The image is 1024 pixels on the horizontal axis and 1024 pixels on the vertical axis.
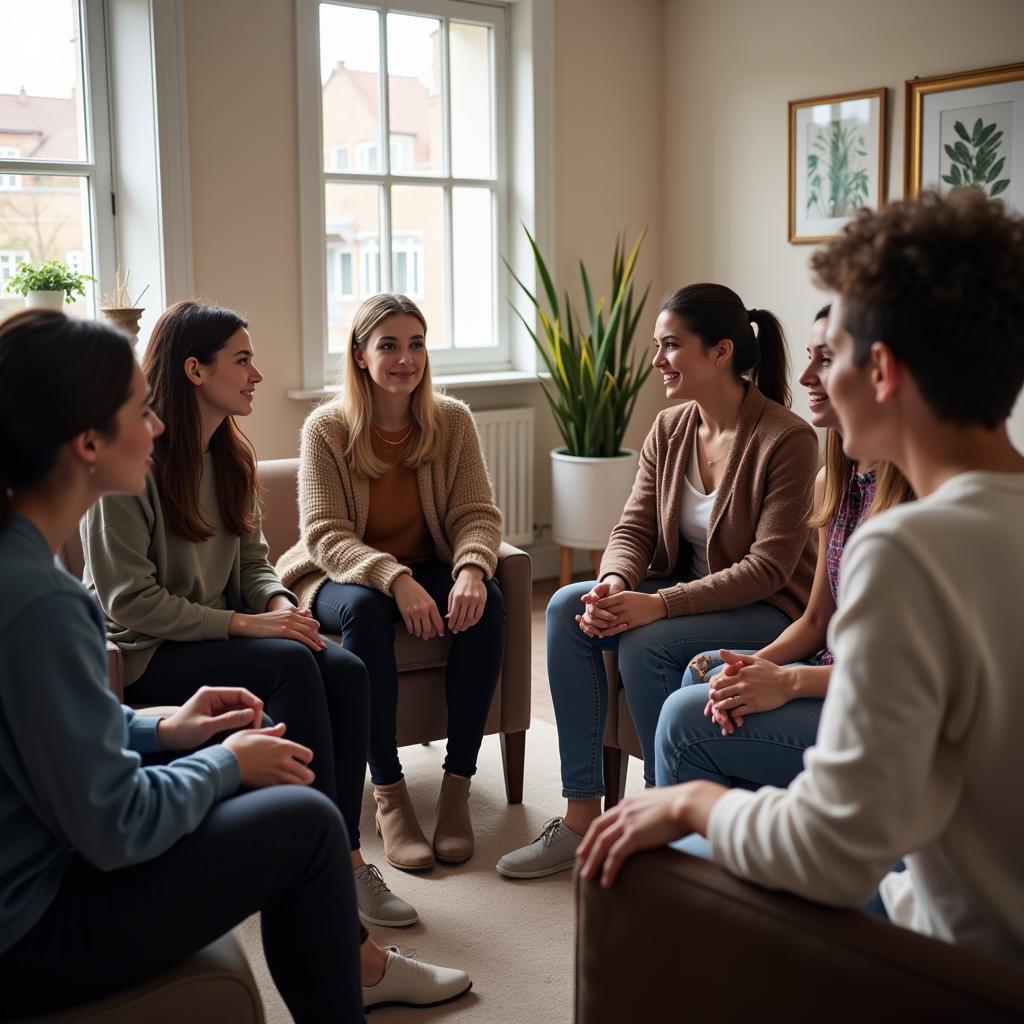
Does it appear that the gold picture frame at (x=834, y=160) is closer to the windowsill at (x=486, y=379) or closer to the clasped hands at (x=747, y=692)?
the windowsill at (x=486, y=379)

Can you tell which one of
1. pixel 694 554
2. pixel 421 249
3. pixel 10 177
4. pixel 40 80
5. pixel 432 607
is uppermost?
pixel 40 80

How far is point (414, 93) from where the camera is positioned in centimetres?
463

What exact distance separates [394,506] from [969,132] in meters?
2.49

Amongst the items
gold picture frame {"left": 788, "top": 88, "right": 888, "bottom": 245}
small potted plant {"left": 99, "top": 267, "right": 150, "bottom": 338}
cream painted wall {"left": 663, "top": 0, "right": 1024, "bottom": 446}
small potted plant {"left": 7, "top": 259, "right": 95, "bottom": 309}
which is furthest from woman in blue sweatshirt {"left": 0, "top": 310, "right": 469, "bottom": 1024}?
gold picture frame {"left": 788, "top": 88, "right": 888, "bottom": 245}

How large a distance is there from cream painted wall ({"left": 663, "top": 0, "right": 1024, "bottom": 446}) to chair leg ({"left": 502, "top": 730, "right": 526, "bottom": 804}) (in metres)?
2.18

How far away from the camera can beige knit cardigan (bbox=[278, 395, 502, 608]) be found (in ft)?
9.00

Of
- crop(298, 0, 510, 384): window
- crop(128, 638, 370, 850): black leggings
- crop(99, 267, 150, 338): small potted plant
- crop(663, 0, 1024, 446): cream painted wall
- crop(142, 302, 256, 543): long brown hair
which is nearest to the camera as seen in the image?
crop(128, 638, 370, 850): black leggings

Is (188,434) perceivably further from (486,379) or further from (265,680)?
(486,379)

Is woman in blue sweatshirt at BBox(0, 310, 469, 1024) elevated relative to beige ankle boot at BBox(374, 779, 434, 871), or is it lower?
elevated

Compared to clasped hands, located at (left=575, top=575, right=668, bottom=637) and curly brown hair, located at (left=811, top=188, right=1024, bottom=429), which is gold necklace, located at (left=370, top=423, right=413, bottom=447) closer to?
clasped hands, located at (left=575, top=575, right=668, bottom=637)

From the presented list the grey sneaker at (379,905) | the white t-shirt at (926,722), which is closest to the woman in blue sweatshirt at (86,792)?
the white t-shirt at (926,722)

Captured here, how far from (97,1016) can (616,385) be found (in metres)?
3.57

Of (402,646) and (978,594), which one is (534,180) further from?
(978,594)

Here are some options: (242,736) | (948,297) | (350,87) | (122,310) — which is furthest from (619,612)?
(350,87)
